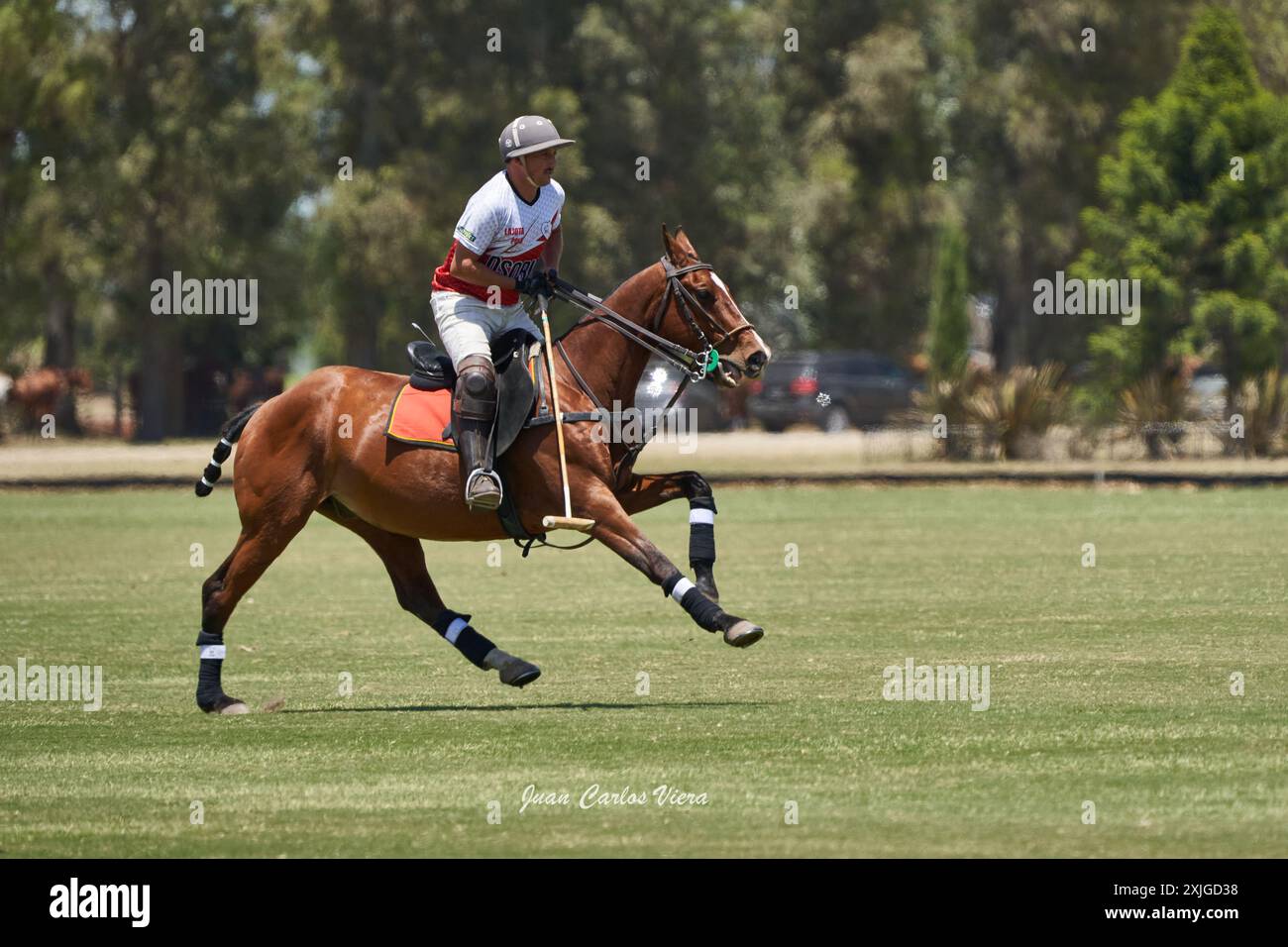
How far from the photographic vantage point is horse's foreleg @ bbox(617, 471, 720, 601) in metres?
12.6

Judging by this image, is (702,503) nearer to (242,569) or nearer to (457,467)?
(457,467)

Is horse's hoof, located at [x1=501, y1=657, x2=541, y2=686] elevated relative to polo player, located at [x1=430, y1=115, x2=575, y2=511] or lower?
lower

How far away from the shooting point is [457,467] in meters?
13.0

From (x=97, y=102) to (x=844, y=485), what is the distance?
29088 mm

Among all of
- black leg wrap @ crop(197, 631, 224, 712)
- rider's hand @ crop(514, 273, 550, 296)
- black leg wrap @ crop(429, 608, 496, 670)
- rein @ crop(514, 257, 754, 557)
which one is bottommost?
black leg wrap @ crop(197, 631, 224, 712)

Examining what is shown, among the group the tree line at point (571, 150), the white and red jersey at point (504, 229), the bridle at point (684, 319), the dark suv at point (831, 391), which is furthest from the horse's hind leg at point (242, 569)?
the dark suv at point (831, 391)

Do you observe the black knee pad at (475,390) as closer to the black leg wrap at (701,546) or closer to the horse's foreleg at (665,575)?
the horse's foreleg at (665,575)

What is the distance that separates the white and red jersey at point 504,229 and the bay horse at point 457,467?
584 millimetres

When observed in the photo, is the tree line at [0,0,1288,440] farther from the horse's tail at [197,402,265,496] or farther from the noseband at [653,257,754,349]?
the horse's tail at [197,402,265,496]

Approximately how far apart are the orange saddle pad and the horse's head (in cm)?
144

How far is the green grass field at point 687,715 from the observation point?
910 centimetres

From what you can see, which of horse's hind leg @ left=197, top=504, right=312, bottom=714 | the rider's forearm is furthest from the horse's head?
horse's hind leg @ left=197, top=504, right=312, bottom=714

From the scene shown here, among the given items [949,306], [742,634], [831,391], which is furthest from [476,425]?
[831,391]
